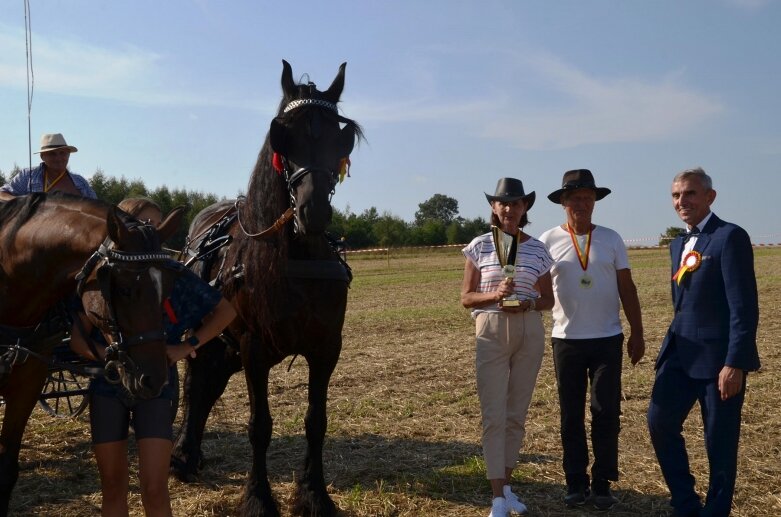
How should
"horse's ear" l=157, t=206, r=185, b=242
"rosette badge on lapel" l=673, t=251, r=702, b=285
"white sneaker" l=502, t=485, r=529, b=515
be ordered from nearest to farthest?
"horse's ear" l=157, t=206, r=185, b=242
"rosette badge on lapel" l=673, t=251, r=702, b=285
"white sneaker" l=502, t=485, r=529, b=515

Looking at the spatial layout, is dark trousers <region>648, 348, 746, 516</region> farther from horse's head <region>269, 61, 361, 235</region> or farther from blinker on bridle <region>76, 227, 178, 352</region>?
blinker on bridle <region>76, 227, 178, 352</region>

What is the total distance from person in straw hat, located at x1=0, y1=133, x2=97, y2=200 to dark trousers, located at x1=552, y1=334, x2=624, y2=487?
12.4 ft

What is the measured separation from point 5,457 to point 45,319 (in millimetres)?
802

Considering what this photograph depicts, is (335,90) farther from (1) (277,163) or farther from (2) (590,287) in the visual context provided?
(2) (590,287)

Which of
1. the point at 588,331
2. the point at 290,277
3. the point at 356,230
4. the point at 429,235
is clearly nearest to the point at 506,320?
the point at 588,331

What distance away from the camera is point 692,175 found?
169 inches

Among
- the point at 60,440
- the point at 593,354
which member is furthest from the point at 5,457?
the point at 593,354

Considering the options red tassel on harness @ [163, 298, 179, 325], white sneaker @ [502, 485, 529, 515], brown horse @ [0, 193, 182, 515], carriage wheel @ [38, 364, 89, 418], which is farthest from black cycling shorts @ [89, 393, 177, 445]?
white sneaker @ [502, 485, 529, 515]

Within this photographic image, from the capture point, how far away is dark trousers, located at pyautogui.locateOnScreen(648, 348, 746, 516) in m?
4.04

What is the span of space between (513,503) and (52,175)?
4.31 metres

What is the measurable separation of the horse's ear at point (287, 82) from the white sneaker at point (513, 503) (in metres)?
2.80

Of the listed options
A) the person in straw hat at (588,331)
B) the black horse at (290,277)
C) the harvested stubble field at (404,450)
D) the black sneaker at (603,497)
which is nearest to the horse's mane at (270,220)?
the black horse at (290,277)

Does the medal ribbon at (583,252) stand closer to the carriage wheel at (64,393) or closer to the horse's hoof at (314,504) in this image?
the horse's hoof at (314,504)

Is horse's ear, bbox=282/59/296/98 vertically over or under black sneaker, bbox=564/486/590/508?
over
